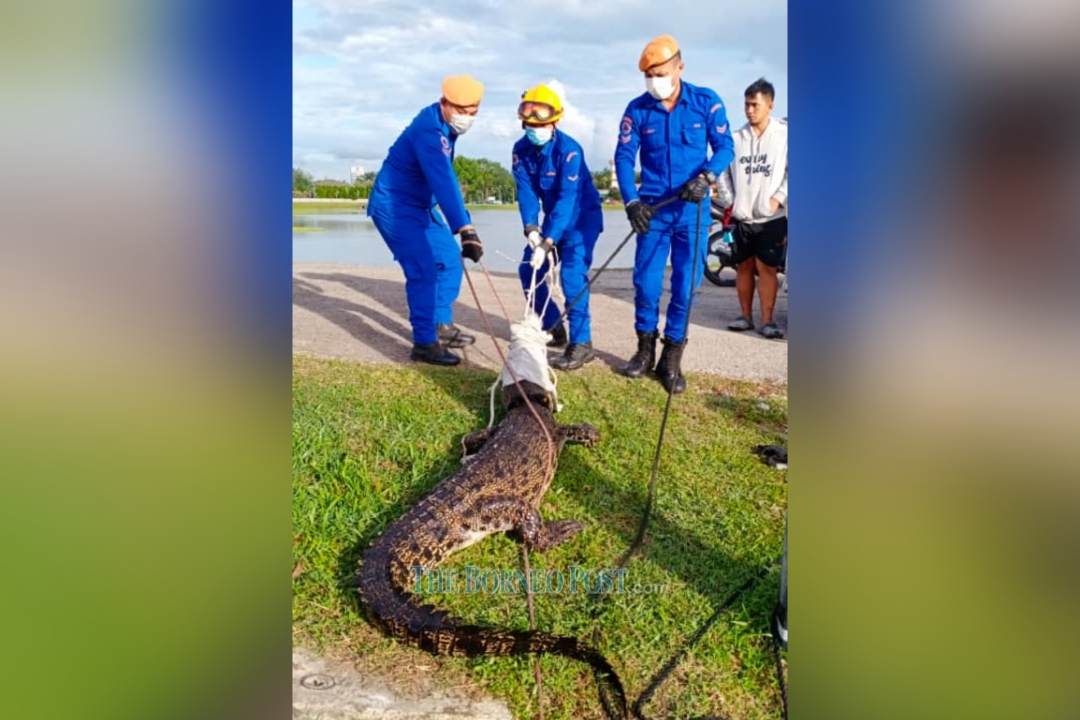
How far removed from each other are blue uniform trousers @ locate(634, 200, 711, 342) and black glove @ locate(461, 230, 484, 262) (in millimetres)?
1229

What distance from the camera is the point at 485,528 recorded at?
3.07m

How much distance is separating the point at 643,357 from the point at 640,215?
114 centimetres

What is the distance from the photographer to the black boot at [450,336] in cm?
593

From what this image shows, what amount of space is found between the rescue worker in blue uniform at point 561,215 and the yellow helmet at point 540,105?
0.33ft

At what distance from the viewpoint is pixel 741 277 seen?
269 inches

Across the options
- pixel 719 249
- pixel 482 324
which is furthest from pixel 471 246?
pixel 719 249

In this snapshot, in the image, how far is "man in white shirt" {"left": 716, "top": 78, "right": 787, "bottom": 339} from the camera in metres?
5.91
